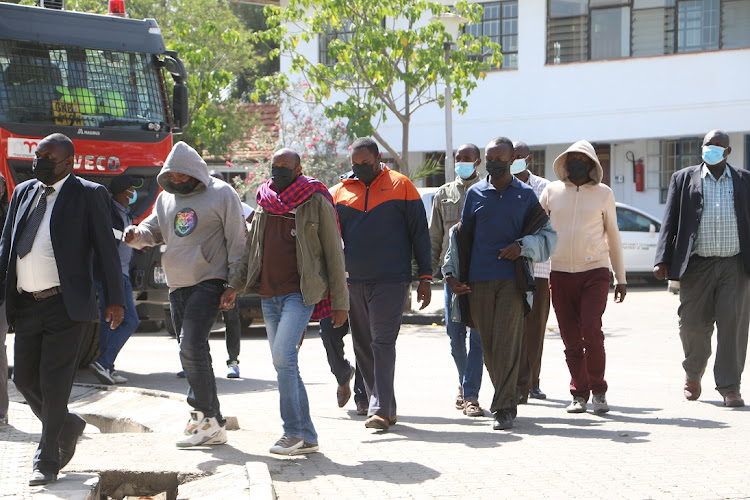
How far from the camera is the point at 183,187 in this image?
762 centimetres

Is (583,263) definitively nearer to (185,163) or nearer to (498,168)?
(498,168)

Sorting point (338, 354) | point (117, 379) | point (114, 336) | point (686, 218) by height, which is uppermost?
point (686, 218)

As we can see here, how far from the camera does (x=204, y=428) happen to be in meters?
7.57

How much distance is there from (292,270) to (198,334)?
0.72m

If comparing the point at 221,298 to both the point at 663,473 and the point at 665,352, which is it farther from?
the point at 665,352

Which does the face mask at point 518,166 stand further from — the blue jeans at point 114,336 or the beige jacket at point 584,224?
the blue jeans at point 114,336

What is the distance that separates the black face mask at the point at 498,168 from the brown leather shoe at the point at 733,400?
256cm

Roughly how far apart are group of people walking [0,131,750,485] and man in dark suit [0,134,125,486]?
1cm

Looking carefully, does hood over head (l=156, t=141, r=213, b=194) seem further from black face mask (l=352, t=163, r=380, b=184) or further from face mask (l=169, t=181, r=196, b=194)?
black face mask (l=352, t=163, r=380, b=184)

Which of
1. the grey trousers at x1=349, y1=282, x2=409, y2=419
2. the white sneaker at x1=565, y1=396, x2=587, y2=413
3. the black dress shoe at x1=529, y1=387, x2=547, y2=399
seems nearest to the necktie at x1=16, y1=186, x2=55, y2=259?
the grey trousers at x1=349, y1=282, x2=409, y2=419

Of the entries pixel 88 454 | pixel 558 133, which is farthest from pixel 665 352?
pixel 558 133

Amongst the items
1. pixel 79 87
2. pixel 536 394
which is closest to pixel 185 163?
pixel 536 394

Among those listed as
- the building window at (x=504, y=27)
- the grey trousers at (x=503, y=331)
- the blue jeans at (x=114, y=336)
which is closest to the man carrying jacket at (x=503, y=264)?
the grey trousers at (x=503, y=331)

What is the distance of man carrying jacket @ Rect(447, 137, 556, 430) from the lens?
8297mm
